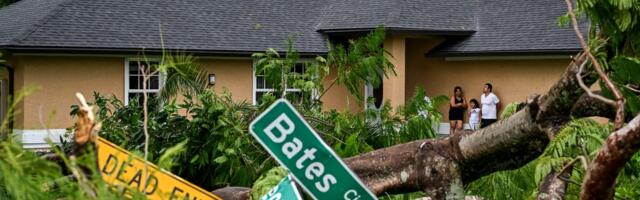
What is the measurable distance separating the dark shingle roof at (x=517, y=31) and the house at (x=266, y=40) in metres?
0.03

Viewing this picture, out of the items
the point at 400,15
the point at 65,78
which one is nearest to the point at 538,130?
the point at 65,78

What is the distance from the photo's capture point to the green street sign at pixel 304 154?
109 inches

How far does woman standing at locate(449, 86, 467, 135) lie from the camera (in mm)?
19719

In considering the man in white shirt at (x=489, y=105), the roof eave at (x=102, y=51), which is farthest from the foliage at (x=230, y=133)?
the man in white shirt at (x=489, y=105)

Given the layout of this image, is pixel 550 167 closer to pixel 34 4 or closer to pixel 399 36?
pixel 399 36

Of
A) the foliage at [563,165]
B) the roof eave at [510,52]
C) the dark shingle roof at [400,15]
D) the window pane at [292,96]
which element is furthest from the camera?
the dark shingle roof at [400,15]

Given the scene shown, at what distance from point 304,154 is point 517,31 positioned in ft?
57.4

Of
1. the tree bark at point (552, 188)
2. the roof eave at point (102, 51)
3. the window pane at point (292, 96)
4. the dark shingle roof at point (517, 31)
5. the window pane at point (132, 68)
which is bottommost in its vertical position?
the tree bark at point (552, 188)

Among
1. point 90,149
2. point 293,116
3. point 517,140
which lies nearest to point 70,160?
point 90,149

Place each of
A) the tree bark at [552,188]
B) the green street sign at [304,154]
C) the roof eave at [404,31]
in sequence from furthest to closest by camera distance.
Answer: the roof eave at [404,31]
the tree bark at [552,188]
the green street sign at [304,154]

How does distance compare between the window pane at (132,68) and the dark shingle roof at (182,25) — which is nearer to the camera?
the dark shingle roof at (182,25)

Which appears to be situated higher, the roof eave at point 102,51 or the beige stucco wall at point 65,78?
the roof eave at point 102,51

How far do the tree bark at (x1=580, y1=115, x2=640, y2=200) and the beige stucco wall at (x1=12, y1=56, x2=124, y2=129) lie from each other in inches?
605

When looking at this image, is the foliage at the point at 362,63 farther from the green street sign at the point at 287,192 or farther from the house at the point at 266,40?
the house at the point at 266,40
